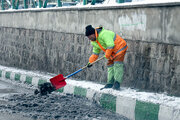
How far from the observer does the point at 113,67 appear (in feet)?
23.8

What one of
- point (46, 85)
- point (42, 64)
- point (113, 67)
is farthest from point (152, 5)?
point (42, 64)

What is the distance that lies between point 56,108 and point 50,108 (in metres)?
0.11

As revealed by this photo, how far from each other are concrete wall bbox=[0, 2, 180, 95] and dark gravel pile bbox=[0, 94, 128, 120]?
1187mm

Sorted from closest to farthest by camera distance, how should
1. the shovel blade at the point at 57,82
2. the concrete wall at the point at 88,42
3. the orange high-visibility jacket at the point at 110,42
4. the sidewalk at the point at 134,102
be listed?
the sidewalk at the point at 134,102 < the concrete wall at the point at 88,42 < the orange high-visibility jacket at the point at 110,42 < the shovel blade at the point at 57,82

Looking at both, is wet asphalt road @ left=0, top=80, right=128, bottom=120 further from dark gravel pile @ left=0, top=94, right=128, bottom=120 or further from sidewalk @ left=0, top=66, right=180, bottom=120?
sidewalk @ left=0, top=66, right=180, bottom=120

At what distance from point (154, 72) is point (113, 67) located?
94 centimetres

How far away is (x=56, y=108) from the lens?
243 inches

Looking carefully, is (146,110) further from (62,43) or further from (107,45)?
(62,43)

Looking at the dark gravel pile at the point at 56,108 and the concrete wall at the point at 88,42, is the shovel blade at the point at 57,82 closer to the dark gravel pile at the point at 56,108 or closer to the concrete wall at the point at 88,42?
the dark gravel pile at the point at 56,108

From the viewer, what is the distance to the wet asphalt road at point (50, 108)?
5582 millimetres

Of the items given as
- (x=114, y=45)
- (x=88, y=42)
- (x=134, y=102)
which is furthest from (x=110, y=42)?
(x=88, y=42)

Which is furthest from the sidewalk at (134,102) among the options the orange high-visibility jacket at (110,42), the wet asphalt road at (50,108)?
the orange high-visibility jacket at (110,42)

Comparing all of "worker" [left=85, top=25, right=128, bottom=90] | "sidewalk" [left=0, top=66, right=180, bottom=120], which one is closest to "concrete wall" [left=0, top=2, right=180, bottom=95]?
"worker" [left=85, top=25, right=128, bottom=90]

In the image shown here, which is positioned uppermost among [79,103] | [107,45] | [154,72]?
[107,45]
